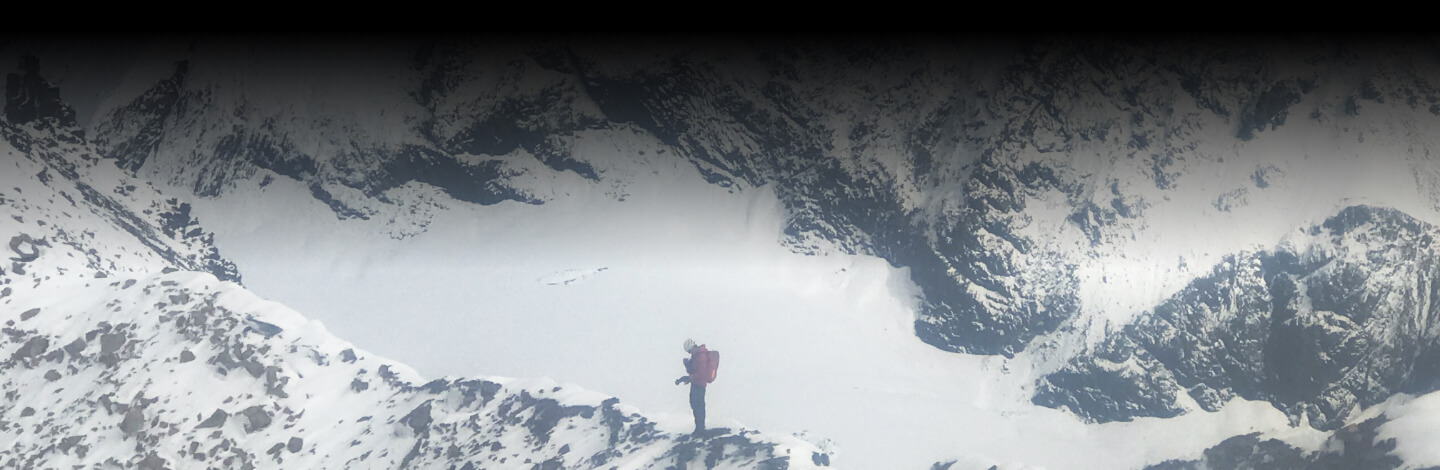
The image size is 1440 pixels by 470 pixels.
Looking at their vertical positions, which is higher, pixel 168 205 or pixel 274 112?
pixel 274 112

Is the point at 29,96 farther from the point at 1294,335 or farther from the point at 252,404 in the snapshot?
the point at 1294,335

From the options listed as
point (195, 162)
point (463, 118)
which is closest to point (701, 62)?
point (463, 118)

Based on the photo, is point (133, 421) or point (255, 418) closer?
point (133, 421)

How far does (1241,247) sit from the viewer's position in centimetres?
3434

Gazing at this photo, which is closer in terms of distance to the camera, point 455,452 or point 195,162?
point 455,452

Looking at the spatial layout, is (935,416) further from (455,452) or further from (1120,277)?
(455,452)

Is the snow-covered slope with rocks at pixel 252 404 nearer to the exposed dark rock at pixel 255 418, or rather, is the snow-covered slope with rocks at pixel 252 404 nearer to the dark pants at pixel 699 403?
the exposed dark rock at pixel 255 418

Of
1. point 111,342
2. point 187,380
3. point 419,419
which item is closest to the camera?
point 419,419

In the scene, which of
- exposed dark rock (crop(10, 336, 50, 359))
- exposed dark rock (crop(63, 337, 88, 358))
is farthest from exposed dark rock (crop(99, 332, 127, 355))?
exposed dark rock (crop(10, 336, 50, 359))

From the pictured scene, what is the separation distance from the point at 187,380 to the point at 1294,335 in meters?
26.4

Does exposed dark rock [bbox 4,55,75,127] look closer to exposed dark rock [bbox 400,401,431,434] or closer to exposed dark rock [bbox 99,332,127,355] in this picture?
exposed dark rock [bbox 99,332,127,355]

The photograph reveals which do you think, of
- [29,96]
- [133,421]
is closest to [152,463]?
[133,421]

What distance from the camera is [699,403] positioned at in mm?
21875

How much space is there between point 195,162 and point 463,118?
6729 millimetres
